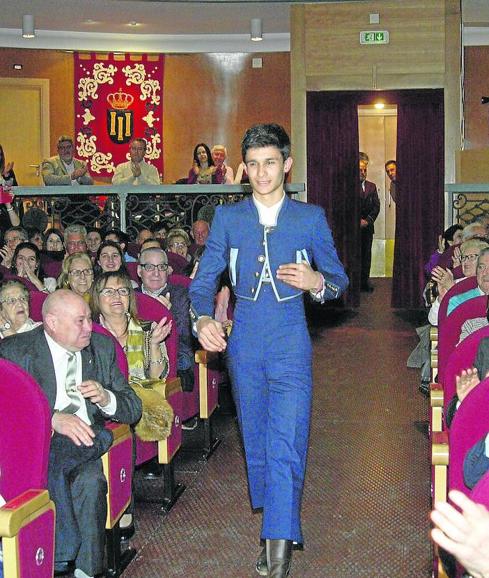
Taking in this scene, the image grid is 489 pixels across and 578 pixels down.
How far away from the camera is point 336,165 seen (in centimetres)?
1140

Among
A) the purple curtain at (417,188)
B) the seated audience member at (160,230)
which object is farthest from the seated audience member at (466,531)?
the purple curtain at (417,188)

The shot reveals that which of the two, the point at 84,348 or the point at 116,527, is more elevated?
the point at 84,348

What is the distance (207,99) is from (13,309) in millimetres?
10405

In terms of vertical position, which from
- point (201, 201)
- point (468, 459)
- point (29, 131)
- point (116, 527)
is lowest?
point (116, 527)

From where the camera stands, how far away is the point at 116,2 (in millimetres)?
12281

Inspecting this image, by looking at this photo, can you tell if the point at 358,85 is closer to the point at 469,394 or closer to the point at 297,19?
the point at 297,19

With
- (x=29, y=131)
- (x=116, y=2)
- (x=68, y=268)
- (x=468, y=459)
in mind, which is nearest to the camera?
(x=468, y=459)

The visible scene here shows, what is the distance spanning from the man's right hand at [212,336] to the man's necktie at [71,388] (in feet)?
1.68

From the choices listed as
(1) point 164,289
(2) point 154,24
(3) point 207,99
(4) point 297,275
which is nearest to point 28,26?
(2) point 154,24

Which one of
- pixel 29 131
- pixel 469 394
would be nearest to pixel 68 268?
pixel 469 394

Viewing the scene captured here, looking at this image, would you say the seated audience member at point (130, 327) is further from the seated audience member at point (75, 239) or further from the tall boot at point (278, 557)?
the seated audience member at point (75, 239)

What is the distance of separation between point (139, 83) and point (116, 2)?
7.50 feet

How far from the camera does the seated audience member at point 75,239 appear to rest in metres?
7.73

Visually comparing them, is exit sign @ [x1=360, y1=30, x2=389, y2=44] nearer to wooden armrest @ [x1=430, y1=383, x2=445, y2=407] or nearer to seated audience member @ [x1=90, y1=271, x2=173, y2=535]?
seated audience member @ [x1=90, y1=271, x2=173, y2=535]
